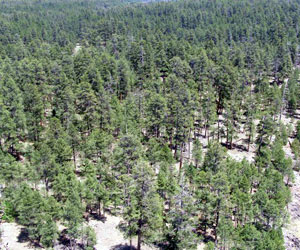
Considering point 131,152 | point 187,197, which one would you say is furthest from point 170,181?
point 187,197

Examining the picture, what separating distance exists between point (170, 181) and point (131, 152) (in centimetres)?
698

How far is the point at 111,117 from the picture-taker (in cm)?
5809

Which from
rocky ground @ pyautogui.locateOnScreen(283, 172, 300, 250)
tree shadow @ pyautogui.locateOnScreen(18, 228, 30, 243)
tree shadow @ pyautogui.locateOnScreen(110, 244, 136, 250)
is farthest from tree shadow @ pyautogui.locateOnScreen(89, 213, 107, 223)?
rocky ground @ pyautogui.locateOnScreen(283, 172, 300, 250)

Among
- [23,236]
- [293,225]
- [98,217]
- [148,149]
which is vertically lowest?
[293,225]

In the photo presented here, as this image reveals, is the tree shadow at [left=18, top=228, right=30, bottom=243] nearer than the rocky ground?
Yes

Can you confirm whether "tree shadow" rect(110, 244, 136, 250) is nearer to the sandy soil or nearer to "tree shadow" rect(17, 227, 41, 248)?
the sandy soil

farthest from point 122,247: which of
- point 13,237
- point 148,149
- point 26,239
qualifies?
point 148,149

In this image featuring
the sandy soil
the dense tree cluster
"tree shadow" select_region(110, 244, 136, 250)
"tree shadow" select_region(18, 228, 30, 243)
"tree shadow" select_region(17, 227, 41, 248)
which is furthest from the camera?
the sandy soil

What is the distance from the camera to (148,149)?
50281mm

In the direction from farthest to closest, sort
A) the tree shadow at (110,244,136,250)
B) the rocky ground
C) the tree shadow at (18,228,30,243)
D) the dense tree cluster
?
the rocky ground
the tree shadow at (110,244,136,250)
the tree shadow at (18,228,30,243)
the dense tree cluster

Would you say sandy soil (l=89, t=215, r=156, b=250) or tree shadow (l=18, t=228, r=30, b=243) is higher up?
tree shadow (l=18, t=228, r=30, b=243)

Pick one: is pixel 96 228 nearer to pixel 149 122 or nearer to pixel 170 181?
pixel 170 181

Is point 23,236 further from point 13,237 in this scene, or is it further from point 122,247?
point 122,247

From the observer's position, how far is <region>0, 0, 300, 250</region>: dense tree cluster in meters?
34.8
